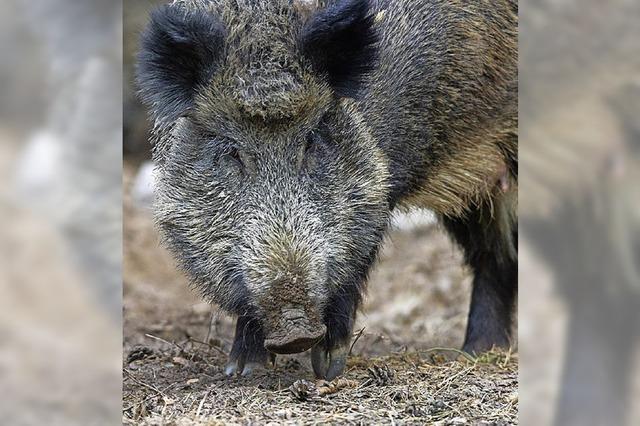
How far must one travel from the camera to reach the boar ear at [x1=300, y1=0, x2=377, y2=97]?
365 centimetres

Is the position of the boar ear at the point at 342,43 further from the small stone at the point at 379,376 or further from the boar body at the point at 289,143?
the small stone at the point at 379,376

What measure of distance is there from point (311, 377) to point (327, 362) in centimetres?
10

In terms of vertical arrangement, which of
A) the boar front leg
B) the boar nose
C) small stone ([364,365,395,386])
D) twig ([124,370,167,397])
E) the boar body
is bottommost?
twig ([124,370,167,397])

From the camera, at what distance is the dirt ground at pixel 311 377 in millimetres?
3387

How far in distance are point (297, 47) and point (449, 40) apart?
1187 mm

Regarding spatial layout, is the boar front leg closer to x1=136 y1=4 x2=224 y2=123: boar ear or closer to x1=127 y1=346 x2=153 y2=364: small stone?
x1=127 y1=346 x2=153 y2=364: small stone

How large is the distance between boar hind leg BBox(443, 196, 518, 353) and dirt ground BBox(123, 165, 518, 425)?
0.83ft

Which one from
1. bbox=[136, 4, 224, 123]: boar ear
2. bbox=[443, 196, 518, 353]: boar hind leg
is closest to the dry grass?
bbox=[443, 196, 518, 353]: boar hind leg

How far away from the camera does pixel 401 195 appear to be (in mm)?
4449

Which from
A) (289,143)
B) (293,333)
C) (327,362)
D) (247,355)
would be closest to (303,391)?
(293,333)
